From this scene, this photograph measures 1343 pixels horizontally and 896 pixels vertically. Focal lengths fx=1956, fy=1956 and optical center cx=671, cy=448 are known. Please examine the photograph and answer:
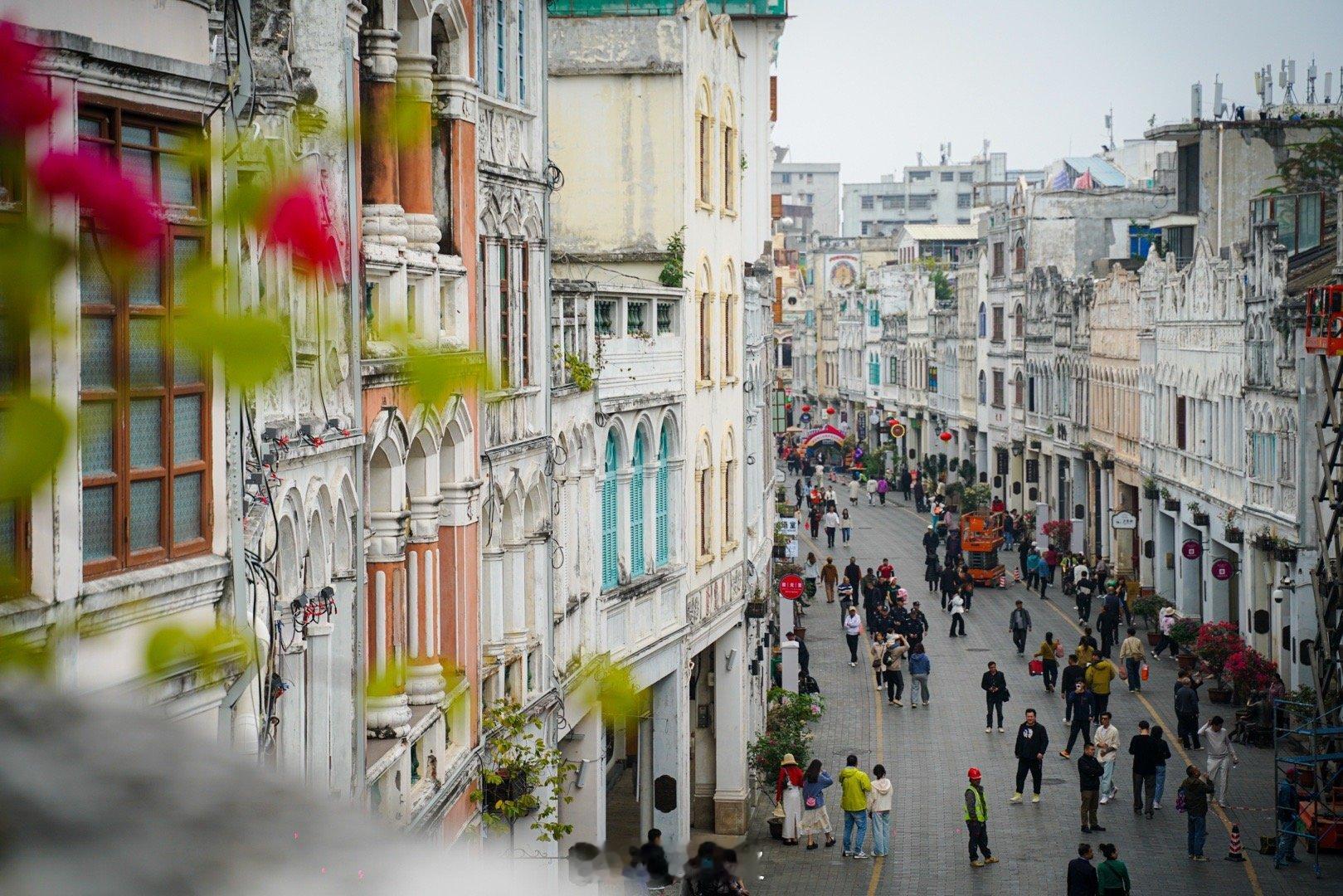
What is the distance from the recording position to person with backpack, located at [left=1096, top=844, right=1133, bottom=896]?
2244cm

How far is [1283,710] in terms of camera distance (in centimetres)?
3316

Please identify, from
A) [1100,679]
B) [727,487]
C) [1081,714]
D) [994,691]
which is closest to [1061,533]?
[994,691]

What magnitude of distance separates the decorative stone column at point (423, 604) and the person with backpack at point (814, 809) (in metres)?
12.8

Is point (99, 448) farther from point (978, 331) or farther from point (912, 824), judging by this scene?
point (978, 331)

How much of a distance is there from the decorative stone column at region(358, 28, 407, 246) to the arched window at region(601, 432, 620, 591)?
859 cm

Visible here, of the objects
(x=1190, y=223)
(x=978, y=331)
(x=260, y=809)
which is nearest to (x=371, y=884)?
(x=260, y=809)

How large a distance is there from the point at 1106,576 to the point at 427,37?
4166cm

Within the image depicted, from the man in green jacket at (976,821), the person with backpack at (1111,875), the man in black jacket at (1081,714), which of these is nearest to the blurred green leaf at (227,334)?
the person with backpack at (1111,875)

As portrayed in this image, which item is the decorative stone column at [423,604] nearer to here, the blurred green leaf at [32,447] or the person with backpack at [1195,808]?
the blurred green leaf at [32,447]

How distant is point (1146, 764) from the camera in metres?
29.0

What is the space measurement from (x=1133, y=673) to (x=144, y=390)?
3369cm

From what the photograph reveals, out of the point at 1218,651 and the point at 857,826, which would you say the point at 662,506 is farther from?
the point at 1218,651

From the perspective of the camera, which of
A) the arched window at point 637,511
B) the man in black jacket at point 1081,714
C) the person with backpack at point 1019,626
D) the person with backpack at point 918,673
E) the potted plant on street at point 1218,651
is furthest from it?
Answer: the person with backpack at point 1019,626

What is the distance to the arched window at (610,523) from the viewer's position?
2373 cm
